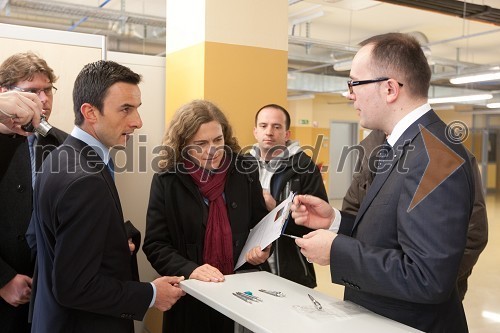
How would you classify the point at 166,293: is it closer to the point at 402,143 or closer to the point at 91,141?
the point at 91,141

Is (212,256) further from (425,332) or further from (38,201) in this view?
(425,332)

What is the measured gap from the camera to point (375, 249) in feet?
4.61

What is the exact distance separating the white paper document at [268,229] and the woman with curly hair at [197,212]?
4 cm

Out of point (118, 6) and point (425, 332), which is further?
point (118, 6)

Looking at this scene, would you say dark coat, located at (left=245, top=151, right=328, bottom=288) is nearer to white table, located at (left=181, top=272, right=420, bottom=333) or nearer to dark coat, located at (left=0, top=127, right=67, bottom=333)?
white table, located at (left=181, top=272, right=420, bottom=333)

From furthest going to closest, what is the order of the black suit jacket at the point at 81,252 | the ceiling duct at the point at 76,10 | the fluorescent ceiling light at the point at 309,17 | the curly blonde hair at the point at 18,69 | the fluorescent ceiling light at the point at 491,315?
the fluorescent ceiling light at the point at 309,17 < the ceiling duct at the point at 76,10 < the fluorescent ceiling light at the point at 491,315 < the curly blonde hair at the point at 18,69 < the black suit jacket at the point at 81,252

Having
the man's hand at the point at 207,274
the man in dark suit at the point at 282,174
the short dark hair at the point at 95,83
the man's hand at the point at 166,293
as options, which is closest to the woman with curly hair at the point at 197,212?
the man's hand at the point at 207,274

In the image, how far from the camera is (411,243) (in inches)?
52.1

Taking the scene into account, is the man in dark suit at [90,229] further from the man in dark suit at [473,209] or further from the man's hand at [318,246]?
the man in dark suit at [473,209]

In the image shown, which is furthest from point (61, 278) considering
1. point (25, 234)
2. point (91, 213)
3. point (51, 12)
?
point (51, 12)

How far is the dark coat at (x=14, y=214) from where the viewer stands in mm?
2029

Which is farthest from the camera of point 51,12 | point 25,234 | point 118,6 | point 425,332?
point 118,6

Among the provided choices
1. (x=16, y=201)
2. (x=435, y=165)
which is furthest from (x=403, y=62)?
(x=16, y=201)

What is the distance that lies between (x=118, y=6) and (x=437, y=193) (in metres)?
6.60
